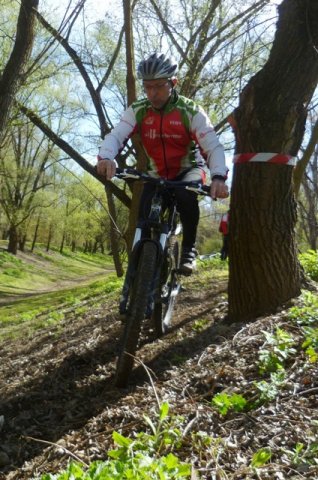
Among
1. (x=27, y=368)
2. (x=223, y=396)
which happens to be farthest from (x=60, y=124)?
(x=223, y=396)

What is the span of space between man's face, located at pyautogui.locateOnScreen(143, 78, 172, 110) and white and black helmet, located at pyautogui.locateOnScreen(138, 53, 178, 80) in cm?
5

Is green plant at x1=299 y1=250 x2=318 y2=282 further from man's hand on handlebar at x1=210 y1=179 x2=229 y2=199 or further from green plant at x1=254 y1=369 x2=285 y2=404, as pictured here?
green plant at x1=254 y1=369 x2=285 y2=404

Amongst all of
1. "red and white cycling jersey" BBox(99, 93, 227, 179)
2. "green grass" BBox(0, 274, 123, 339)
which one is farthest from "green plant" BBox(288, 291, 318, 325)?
"green grass" BBox(0, 274, 123, 339)

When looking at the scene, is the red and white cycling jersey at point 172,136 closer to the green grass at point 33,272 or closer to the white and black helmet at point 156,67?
the white and black helmet at point 156,67

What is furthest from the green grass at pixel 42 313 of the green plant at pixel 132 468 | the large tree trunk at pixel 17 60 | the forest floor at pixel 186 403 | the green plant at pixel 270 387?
the green plant at pixel 132 468

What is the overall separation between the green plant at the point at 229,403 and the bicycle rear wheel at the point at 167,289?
154 centimetres

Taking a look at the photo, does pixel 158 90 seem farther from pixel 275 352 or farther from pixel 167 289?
pixel 275 352

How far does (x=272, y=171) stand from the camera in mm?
4266

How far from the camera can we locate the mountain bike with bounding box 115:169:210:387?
11.1 feet

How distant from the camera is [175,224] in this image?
14.4 feet

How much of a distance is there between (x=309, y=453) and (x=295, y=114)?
3024mm

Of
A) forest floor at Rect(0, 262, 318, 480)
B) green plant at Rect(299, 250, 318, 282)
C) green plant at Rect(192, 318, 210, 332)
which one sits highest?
green plant at Rect(299, 250, 318, 282)

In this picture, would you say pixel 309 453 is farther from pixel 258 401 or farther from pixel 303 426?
pixel 258 401

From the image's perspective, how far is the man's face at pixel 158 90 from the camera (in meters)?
3.90
